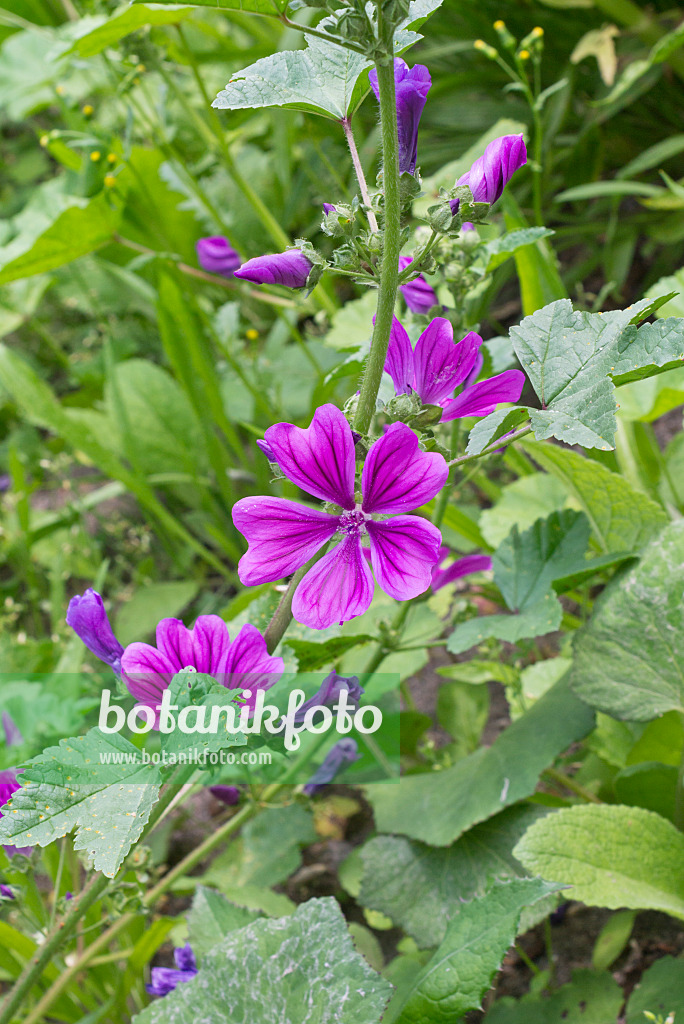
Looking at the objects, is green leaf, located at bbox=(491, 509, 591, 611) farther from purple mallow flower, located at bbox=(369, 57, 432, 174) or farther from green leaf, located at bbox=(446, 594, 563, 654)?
purple mallow flower, located at bbox=(369, 57, 432, 174)

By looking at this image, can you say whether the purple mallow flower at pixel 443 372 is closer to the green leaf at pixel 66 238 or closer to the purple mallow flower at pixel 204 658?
the purple mallow flower at pixel 204 658

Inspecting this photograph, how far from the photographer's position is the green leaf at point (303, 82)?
25.9 inches

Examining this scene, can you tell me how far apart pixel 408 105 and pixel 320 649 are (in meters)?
0.59

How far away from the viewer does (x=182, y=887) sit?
1286 millimetres

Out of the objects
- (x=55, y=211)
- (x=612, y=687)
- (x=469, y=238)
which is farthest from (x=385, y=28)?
(x=55, y=211)

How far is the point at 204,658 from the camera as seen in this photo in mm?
788

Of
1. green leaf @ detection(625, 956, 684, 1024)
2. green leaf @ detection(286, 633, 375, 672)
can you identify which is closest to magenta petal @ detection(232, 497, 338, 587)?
green leaf @ detection(286, 633, 375, 672)

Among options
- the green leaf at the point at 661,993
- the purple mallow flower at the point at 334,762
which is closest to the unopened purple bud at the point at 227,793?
the purple mallow flower at the point at 334,762

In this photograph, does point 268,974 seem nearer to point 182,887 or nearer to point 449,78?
point 182,887

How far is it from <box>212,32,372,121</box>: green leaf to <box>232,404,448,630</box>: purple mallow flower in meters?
0.27

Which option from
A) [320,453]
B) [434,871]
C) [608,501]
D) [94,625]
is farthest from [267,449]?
[434,871]

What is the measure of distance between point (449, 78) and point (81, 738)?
7.63ft

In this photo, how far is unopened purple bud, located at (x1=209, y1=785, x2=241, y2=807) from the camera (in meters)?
1.05

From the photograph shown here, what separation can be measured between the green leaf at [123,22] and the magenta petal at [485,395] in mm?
917
